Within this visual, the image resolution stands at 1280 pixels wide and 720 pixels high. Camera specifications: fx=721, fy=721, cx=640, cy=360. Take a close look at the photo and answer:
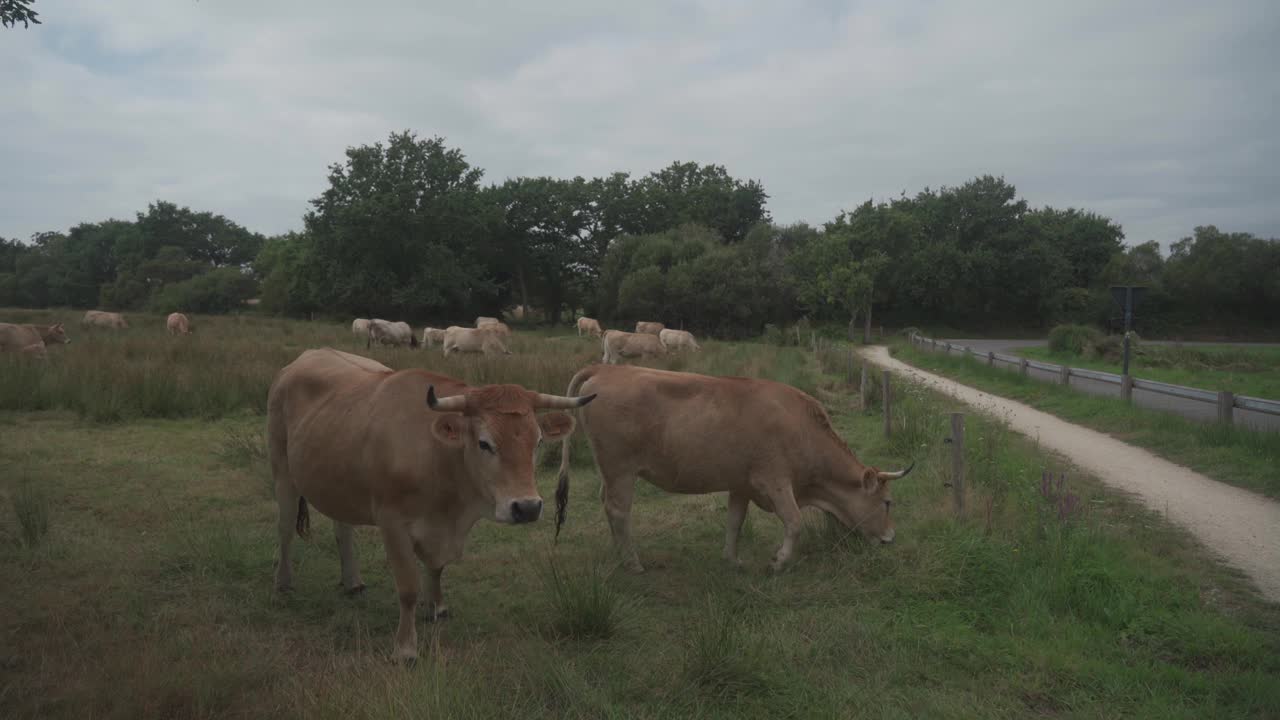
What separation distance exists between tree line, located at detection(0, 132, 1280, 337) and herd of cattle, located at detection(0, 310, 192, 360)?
679 inches

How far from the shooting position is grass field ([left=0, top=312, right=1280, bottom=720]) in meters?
3.86

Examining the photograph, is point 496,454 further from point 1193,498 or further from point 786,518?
point 1193,498

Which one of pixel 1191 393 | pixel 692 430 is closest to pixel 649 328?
pixel 1191 393

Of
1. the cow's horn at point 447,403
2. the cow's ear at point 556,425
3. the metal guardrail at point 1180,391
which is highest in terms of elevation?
the cow's horn at point 447,403

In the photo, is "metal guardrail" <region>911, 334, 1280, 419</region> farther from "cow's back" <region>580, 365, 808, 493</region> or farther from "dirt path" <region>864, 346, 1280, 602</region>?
"cow's back" <region>580, 365, 808, 493</region>

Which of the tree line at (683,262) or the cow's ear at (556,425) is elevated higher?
the tree line at (683,262)

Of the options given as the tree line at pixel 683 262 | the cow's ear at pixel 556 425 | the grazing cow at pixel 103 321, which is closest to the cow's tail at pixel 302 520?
the cow's ear at pixel 556 425

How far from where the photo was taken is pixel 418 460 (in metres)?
4.57

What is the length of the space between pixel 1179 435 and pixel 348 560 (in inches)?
488

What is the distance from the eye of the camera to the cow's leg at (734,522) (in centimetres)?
674

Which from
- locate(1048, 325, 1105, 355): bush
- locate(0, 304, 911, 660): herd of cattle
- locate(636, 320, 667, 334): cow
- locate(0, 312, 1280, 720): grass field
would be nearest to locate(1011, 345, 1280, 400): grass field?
locate(1048, 325, 1105, 355): bush

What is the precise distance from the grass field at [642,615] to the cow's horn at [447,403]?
1343mm

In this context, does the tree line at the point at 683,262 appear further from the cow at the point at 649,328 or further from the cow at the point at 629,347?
the cow at the point at 629,347

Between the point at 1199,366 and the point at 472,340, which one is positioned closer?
the point at 1199,366
